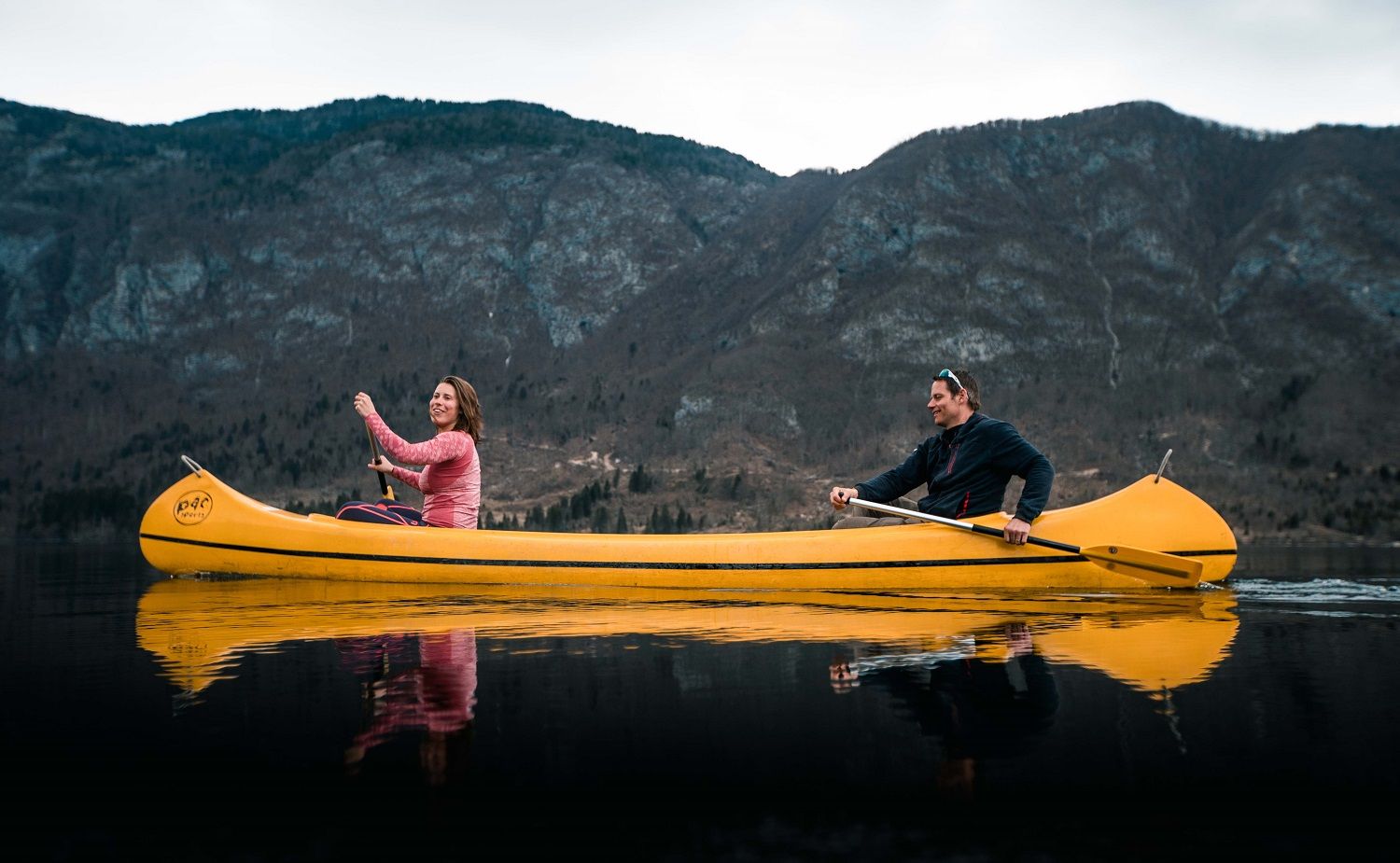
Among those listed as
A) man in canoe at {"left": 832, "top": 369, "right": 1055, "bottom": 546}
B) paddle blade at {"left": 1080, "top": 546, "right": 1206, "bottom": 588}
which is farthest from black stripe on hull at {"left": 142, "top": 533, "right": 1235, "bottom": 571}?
man in canoe at {"left": 832, "top": 369, "right": 1055, "bottom": 546}

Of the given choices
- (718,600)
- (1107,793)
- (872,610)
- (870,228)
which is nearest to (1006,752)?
(1107,793)

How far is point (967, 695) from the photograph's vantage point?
4773mm

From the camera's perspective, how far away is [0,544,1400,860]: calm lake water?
9.54ft

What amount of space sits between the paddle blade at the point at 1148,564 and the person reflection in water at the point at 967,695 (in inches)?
169

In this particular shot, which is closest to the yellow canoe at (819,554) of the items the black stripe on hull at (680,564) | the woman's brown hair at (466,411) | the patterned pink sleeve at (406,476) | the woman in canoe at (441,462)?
the black stripe on hull at (680,564)

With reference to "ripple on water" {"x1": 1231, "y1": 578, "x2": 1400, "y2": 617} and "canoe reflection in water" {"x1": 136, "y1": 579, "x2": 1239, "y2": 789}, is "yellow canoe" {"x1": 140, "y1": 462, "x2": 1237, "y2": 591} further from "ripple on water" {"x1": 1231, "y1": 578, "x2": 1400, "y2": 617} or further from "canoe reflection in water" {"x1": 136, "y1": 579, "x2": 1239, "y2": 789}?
"ripple on water" {"x1": 1231, "y1": 578, "x2": 1400, "y2": 617}

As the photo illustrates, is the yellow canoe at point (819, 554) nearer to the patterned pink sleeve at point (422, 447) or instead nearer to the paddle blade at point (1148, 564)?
the paddle blade at point (1148, 564)

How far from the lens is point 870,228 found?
112 m

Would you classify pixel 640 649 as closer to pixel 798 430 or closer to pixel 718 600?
pixel 718 600

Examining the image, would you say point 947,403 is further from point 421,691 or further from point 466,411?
point 421,691

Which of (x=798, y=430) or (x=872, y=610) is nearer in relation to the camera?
(x=872, y=610)

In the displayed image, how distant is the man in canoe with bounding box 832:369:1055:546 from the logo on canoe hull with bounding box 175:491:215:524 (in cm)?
828

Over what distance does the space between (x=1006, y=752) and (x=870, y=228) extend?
112m

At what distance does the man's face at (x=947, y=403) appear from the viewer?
10430mm
